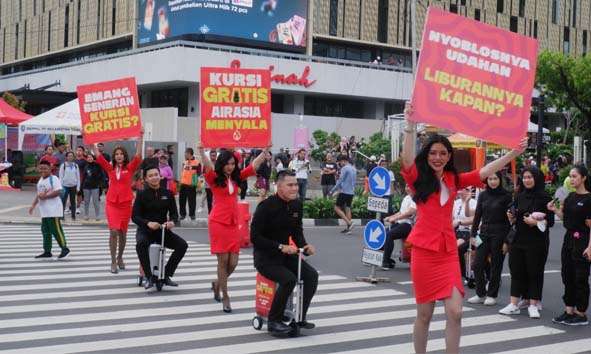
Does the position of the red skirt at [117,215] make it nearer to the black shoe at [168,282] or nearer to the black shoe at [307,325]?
the black shoe at [168,282]

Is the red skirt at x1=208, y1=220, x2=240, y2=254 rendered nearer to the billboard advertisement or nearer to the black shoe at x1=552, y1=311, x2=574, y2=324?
the black shoe at x1=552, y1=311, x2=574, y2=324

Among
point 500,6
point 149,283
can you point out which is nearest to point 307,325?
point 149,283

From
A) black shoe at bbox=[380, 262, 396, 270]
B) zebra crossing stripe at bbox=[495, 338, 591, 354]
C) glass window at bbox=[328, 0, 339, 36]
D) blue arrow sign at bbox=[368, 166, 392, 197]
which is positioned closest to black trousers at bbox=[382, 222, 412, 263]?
black shoe at bbox=[380, 262, 396, 270]

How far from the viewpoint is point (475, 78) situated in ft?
20.9

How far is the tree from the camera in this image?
39.2 meters

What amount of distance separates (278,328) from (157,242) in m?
3.04

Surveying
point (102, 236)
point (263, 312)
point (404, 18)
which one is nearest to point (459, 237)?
point (263, 312)

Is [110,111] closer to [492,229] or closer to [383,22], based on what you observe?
[492,229]

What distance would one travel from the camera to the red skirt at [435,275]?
582cm

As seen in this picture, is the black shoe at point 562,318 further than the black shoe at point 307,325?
Yes

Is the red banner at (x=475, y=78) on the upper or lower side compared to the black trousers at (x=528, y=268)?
upper

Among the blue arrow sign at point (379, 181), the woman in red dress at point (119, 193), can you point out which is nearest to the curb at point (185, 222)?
the woman in red dress at point (119, 193)

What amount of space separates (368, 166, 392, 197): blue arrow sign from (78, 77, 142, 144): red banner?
3700 millimetres

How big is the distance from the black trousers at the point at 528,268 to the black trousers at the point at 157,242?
4126mm
